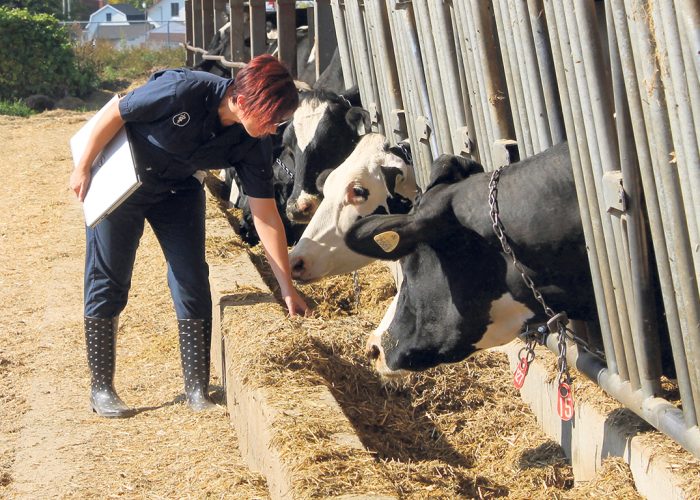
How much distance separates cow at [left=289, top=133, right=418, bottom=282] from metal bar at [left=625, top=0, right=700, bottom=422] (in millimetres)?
2947

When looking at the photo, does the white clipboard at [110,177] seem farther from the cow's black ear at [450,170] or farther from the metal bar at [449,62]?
the metal bar at [449,62]

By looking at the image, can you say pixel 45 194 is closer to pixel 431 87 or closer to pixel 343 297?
pixel 343 297

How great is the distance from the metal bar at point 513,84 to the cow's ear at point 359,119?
2.84m

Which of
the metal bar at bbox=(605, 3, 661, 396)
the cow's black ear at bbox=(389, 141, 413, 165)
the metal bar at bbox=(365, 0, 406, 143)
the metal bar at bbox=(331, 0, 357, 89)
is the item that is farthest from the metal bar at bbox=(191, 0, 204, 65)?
the metal bar at bbox=(605, 3, 661, 396)

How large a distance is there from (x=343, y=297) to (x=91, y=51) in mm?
28412

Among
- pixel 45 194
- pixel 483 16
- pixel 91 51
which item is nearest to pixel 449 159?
pixel 483 16

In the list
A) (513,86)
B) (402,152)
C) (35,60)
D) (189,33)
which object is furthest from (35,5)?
(513,86)

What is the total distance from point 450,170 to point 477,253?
1.22ft

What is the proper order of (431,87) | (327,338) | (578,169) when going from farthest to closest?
(431,87) < (327,338) < (578,169)

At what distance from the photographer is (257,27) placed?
13094 millimetres

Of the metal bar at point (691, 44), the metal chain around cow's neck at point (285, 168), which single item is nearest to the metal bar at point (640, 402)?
the metal bar at point (691, 44)

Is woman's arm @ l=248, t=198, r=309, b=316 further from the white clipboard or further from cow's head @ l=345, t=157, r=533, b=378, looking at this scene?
cow's head @ l=345, t=157, r=533, b=378

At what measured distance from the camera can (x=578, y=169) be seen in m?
3.86

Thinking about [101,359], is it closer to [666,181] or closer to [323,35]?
[666,181]
